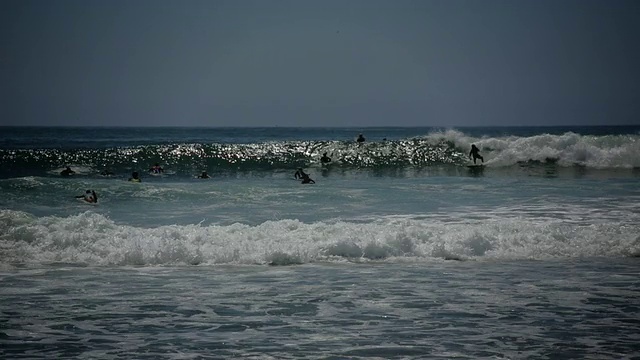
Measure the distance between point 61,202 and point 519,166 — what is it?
82.7 feet

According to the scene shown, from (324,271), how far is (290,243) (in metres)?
1.74

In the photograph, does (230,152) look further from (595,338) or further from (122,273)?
(595,338)

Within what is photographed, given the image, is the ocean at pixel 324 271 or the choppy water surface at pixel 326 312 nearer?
the choppy water surface at pixel 326 312

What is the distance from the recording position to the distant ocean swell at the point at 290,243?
13.5 m

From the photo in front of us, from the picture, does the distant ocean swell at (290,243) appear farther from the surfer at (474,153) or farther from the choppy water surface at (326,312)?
the surfer at (474,153)

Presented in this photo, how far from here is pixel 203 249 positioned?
45.4 ft

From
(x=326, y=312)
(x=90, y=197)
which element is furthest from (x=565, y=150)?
(x=326, y=312)

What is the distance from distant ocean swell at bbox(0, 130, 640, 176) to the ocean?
12771 mm

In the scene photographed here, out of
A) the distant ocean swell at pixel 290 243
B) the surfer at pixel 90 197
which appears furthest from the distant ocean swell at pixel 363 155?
the distant ocean swell at pixel 290 243

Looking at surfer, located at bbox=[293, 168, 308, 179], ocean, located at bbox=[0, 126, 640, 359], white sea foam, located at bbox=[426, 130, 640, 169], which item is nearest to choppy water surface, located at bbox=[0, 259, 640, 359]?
ocean, located at bbox=[0, 126, 640, 359]

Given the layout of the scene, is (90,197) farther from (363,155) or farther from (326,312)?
(363,155)

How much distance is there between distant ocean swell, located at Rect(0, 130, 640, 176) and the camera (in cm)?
3894

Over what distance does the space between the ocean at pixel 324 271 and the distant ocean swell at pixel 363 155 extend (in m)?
12.8

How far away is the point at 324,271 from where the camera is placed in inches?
491
